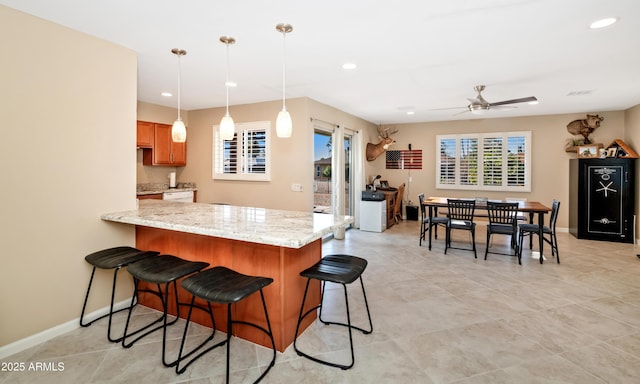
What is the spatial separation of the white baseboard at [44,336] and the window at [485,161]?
7010mm

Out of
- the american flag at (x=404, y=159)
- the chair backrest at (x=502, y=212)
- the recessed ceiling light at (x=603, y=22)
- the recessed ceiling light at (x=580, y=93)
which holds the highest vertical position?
the recessed ceiling light at (x=580, y=93)

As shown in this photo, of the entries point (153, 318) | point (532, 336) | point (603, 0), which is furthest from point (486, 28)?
point (153, 318)

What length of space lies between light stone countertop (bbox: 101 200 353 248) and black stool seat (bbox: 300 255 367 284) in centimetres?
26

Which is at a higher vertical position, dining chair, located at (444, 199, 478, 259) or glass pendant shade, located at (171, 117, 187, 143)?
glass pendant shade, located at (171, 117, 187, 143)

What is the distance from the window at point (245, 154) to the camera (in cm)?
533

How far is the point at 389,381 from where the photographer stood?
1995mm

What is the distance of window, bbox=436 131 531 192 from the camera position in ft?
22.5

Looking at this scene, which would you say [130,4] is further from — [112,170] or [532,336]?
[532,336]

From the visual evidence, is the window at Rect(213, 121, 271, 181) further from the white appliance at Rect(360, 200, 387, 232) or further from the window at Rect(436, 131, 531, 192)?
the window at Rect(436, 131, 531, 192)

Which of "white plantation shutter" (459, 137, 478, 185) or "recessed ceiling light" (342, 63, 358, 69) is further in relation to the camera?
"white plantation shutter" (459, 137, 478, 185)

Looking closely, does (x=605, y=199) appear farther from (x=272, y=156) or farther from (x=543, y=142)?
(x=272, y=156)

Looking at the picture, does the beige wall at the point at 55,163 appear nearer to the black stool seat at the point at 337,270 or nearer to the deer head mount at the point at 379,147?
the black stool seat at the point at 337,270

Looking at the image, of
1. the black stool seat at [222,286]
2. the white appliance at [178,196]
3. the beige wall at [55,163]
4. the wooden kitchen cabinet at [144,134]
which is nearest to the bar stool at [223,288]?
the black stool seat at [222,286]

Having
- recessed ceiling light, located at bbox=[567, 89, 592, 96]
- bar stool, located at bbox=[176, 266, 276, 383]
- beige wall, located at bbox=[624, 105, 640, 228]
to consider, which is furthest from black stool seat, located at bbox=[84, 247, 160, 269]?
beige wall, located at bbox=[624, 105, 640, 228]
